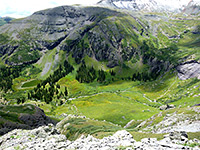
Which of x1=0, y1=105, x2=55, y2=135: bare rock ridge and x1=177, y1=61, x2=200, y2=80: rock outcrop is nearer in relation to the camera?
x1=0, y1=105, x2=55, y2=135: bare rock ridge

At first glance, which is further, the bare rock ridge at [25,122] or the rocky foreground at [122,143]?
the bare rock ridge at [25,122]

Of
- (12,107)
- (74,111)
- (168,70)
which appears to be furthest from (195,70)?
(12,107)

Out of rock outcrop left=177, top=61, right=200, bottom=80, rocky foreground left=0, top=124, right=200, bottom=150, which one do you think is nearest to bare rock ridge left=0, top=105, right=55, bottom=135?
rocky foreground left=0, top=124, right=200, bottom=150

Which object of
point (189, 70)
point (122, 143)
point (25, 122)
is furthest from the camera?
point (189, 70)

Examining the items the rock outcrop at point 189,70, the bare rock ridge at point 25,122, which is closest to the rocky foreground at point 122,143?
the bare rock ridge at point 25,122

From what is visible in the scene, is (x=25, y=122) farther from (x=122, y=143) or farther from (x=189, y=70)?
(x=189, y=70)

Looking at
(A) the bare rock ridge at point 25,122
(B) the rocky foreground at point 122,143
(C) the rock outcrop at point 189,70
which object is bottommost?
(C) the rock outcrop at point 189,70

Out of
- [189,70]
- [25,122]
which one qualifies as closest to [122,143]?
[25,122]

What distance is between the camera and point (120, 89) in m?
184

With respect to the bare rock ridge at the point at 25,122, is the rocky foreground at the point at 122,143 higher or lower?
higher

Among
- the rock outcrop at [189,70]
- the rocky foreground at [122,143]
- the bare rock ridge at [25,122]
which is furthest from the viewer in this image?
the rock outcrop at [189,70]

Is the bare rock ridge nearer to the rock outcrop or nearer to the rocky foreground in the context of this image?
the rocky foreground

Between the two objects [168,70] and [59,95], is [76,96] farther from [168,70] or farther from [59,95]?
[168,70]

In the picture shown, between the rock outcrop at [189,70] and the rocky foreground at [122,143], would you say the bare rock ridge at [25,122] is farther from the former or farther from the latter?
the rock outcrop at [189,70]
